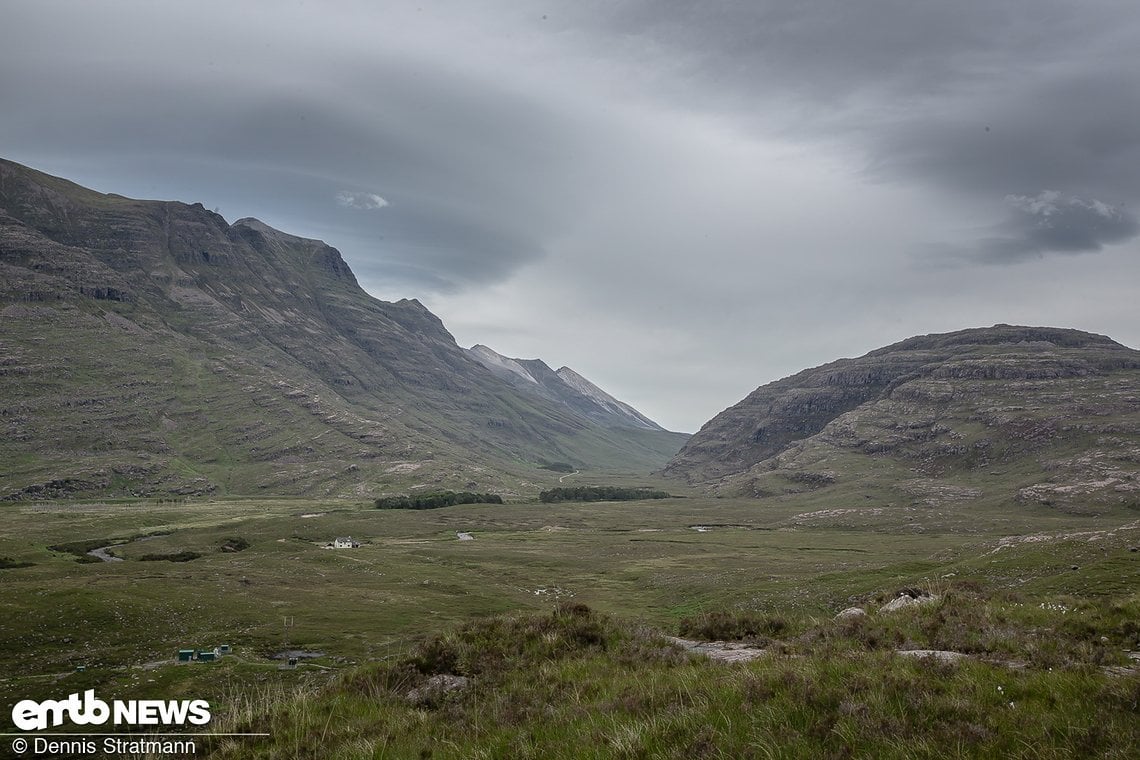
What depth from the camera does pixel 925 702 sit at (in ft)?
27.7

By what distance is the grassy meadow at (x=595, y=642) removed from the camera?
8258 mm

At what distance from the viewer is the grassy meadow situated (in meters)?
8.26

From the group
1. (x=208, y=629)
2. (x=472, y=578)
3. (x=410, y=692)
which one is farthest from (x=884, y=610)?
(x=472, y=578)

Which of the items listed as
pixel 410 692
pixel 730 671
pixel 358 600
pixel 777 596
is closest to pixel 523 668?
pixel 410 692

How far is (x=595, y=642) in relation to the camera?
16609 mm

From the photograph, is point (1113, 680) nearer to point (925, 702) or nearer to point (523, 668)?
point (925, 702)

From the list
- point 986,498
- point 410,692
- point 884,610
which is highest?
point 410,692

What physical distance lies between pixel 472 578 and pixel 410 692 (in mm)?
88276

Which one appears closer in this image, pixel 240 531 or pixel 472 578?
pixel 472 578

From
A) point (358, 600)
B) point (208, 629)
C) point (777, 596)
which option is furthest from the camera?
Answer: point (358, 600)

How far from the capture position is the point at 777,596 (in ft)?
204

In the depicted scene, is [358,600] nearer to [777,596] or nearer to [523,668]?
[777,596]

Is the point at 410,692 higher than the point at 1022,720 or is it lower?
lower

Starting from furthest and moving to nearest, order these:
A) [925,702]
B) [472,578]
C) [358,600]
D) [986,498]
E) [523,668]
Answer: [986,498]
[472,578]
[358,600]
[523,668]
[925,702]
